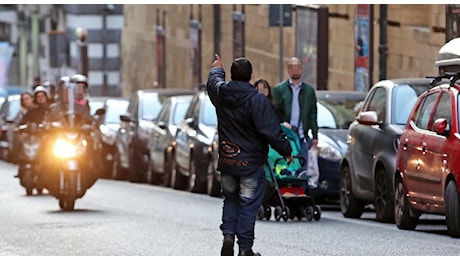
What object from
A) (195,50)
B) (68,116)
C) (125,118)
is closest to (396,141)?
(68,116)

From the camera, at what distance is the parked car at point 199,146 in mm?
26609

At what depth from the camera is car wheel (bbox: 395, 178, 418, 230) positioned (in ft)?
60.7

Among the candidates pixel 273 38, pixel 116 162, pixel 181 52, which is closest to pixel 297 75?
pixel 116 162

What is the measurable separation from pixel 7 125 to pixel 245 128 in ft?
110

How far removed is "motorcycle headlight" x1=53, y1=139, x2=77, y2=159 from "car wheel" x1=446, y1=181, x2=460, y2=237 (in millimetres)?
6345

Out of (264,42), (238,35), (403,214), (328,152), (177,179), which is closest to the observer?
(403,214)

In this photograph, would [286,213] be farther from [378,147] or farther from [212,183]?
[212,183]

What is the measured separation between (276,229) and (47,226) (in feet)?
7.85

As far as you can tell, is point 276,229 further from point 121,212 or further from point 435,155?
point 121,212

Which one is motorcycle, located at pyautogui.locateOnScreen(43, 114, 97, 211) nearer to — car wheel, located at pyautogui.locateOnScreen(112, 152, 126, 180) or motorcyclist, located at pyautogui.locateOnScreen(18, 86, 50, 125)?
motorcyclist, located at pyautogui.locateOnScreen(18, 86, 50, 125)

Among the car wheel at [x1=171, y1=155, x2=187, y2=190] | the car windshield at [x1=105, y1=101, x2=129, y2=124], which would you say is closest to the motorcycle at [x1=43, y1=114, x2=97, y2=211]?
the car wheel at [x1=171, y1=155, x2=187, y2=190]

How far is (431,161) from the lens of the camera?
1758 centimetres

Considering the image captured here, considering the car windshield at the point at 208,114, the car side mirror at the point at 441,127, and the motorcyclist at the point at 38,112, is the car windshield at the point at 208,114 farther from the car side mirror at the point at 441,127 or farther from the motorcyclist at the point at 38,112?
the car side mirror at the point at 441,127

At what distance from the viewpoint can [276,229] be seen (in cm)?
1820
